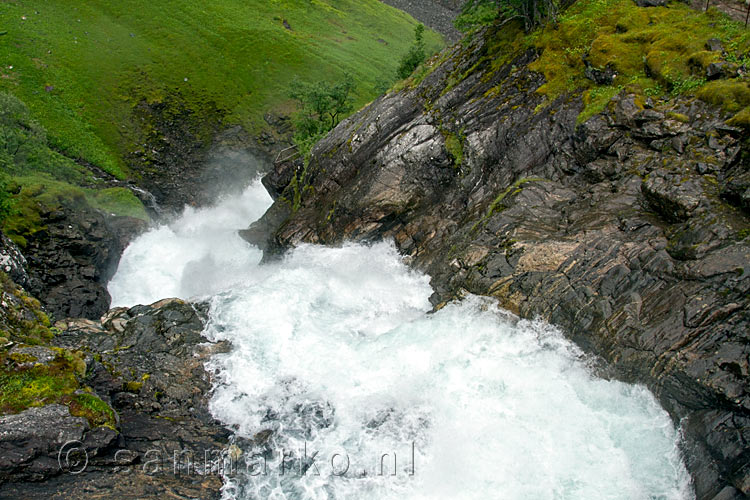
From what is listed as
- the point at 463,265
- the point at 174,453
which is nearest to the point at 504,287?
the point at 463,265

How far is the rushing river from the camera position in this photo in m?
16.2

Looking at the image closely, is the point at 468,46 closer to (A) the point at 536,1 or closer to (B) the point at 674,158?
(A) the point at 536,1

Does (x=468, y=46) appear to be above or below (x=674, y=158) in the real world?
above

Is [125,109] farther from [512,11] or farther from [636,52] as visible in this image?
[636,52]

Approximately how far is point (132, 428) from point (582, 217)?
21.9m

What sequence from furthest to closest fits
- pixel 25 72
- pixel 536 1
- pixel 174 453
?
1. pixel 25 72
2. pixel 536 1
3. pixel 174 453

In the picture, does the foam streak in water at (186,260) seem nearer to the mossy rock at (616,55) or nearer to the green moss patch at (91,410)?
the green moss patch at (91,410)

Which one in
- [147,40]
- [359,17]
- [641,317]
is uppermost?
[359,17]

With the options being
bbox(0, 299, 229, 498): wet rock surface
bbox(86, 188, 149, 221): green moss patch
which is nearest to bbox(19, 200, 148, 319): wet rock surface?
bbox(0, 299, 229, 498): wet rock surface

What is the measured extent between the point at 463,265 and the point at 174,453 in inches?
620

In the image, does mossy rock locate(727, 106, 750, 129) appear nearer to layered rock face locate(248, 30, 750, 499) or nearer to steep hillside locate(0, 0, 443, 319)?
layered rock face locate(248, 30, 750, 499)

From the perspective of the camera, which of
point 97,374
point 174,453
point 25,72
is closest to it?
point 174,453

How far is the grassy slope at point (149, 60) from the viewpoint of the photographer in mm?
57000

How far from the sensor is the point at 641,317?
60.4ft
